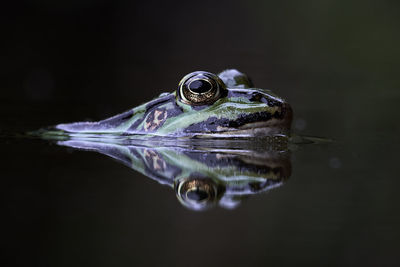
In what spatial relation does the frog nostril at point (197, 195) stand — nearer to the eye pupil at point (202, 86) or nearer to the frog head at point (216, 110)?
the frog head at point (216, 110)

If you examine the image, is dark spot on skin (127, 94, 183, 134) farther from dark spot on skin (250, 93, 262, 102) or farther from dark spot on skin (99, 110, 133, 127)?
dark spot on skin (250, 93, 262, 102)

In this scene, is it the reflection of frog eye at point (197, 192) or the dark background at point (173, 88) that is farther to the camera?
the reflection of frog eye at point (197, 192)

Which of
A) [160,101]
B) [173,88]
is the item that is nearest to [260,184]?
[160,101]

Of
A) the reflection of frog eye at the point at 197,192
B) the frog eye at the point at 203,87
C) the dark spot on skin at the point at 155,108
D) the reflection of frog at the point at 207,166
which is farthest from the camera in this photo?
the dark spot on skin at the point at 155,108

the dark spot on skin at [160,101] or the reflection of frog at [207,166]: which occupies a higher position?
the dark spot on skin at [160,101]

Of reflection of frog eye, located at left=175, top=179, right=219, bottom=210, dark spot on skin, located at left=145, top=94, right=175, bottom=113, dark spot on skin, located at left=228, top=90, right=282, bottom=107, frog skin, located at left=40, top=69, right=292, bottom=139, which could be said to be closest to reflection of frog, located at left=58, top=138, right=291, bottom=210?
reflection of frog eye, located at left=175, top=179, right=219, bottom=210

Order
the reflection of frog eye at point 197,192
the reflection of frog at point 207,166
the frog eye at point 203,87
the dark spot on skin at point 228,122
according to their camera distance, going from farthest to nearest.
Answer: the frog eye at point 203,87
the dark spot on skin at point 228,122
the reflection of frog at point 207,166
the reflection of frog eye at point 197,192

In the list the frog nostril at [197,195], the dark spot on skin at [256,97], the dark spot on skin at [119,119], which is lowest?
the frog nostril at [197,195]

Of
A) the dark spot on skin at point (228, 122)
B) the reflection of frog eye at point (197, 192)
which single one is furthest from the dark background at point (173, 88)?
the dark spot on skin at point (228, 122)
